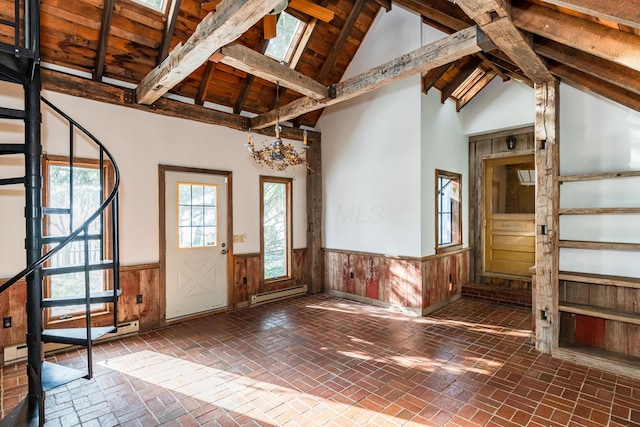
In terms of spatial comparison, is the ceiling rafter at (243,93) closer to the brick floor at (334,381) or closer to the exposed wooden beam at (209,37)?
the exposed wooden beam at (209,37)

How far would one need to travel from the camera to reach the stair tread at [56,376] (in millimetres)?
2307

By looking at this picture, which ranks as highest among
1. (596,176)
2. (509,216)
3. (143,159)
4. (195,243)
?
(143,159)

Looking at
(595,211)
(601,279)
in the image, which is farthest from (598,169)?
(601,279)

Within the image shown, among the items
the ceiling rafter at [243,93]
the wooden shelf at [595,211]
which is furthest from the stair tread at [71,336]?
the wooden shelf at [595,211]

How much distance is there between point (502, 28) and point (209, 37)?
2335 mm

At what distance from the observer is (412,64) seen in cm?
335

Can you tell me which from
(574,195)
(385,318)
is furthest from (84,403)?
(574,195)

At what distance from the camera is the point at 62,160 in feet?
12.0

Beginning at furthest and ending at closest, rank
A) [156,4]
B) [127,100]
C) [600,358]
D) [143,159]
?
[143,159], [127,100], [156,4], [600,358]

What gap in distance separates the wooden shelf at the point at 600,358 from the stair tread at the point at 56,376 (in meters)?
4.40

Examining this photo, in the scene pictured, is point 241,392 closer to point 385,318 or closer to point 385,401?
point 385,401

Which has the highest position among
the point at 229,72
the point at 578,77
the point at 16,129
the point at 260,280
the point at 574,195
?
the point at 229,72

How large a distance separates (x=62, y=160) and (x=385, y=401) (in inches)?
165

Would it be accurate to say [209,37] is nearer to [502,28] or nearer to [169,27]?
[169,27]
